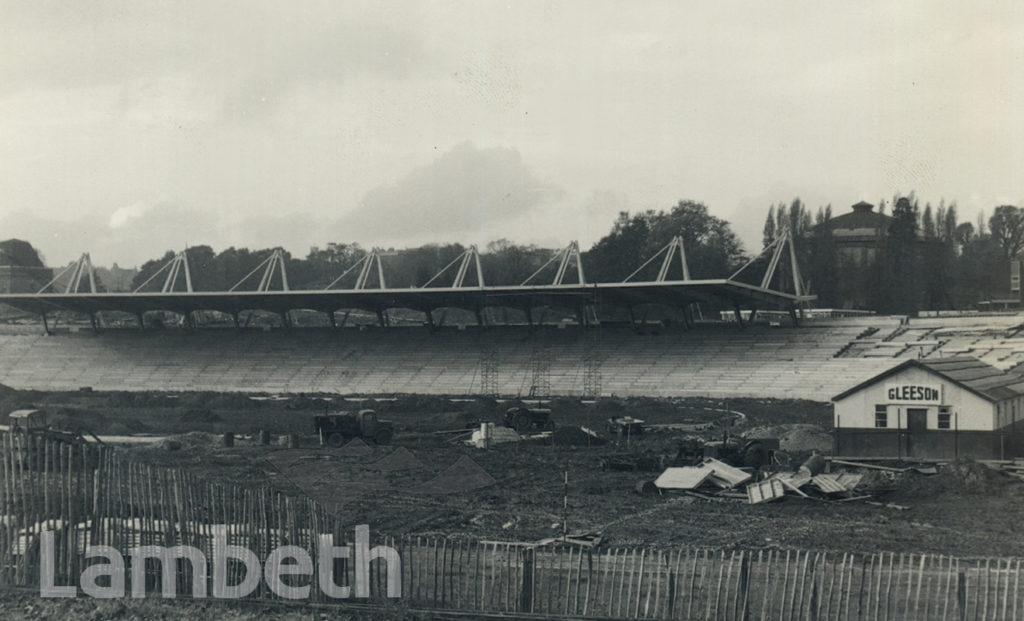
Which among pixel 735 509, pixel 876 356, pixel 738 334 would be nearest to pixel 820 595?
pixel 735 509

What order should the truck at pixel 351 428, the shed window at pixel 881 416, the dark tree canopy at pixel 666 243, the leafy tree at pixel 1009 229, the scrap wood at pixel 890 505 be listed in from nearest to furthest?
the scrap wood at pixel 890 505 → the shed window at pixel 881 416 → the truck at pixel 351 428 → the leafy tree at pixel 1009 229 → the dark tree canopy at pixel 666 243

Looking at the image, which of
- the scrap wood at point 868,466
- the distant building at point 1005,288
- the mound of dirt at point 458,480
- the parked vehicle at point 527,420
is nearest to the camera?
the mound of dirt at point 458,480

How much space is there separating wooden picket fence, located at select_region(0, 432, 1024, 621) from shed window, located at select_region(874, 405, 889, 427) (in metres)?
15.2

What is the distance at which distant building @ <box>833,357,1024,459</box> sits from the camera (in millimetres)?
31312

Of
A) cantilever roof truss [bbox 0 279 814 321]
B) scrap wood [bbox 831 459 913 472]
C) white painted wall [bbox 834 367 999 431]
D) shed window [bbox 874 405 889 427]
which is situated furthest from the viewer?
cantilever roof truss [bbox 0 279 814 321]

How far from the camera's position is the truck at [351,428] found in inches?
1572

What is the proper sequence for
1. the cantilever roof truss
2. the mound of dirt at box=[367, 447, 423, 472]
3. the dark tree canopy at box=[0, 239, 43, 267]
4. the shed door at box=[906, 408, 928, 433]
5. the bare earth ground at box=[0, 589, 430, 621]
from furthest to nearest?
the dark tree canopy at box=[0, 239, 43, 267], the cantilever roof truss, the mound of dirt at box=[367, 447, 423, 472], the shed door at box=[906, 408, 928, 433], the bare earth ground at box=[0, 589, 430, 621]

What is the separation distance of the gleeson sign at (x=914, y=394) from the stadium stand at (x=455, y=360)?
17.2 metres

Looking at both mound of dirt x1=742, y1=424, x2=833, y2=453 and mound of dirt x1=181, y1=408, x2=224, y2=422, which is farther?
mound of dirt x1=181, y1=408, x2=224, y2=422

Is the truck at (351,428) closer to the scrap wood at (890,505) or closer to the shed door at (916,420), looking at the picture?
the shed door at (916,420)

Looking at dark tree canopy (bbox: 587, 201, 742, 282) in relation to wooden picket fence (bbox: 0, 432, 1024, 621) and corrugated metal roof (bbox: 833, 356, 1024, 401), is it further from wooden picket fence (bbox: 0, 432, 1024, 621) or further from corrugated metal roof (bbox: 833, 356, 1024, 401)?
wooden picket fence (bbox: 0, 432, 1024, 621)

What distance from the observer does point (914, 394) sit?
105 feet

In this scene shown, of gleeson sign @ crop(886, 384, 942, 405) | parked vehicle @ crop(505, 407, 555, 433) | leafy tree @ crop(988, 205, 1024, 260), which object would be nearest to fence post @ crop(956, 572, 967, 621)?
gleeson sign @ crop(886, 384, 942, 405)

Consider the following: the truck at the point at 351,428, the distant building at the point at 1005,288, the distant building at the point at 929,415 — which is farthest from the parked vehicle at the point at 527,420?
the distant building at the point at 1005,288
